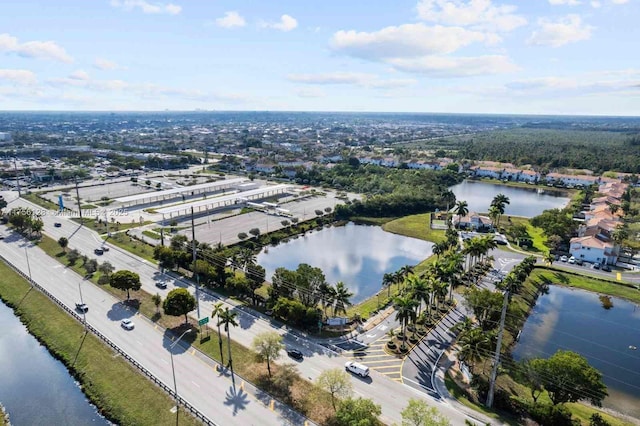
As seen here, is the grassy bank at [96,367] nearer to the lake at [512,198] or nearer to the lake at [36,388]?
the lake at [36,388]

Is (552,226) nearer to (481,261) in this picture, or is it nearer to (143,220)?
(481,261)

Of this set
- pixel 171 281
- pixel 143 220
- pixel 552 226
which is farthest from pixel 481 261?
pixel 143 220

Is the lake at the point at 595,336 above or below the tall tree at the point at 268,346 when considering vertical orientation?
below

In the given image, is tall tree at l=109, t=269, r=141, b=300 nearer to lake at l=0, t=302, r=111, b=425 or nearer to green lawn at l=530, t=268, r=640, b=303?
lake at l=0, t=302, r=111, b=425

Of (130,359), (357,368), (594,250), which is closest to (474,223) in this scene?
(594,250)

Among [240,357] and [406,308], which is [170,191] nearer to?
[240,357]

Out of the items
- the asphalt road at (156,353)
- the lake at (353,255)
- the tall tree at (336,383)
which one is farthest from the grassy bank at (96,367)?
the lake at (353,255)
